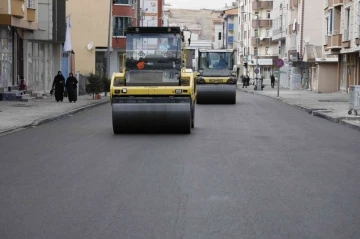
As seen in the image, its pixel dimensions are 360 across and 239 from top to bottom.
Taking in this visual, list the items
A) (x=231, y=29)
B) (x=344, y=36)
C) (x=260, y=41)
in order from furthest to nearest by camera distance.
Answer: (x=231, y=29), (x=260, y=41), (x=344, y=36)

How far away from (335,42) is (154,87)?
3757cm

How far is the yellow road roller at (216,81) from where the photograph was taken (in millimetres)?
39656

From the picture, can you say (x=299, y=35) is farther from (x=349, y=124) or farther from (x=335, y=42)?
(x=349, y=124)

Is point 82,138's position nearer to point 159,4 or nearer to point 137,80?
point 137,80

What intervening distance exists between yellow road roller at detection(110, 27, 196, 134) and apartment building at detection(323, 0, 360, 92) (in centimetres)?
2834

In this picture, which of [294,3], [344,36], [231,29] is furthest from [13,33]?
[231,29]

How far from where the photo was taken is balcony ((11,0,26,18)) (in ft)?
125

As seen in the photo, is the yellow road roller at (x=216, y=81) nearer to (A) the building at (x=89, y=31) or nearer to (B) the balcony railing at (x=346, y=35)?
(B) the balcony railing at (x=346, y=35)

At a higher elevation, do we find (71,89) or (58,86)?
(58,86)

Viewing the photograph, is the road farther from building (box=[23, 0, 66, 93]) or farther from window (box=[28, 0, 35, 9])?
building (box=[23, 0, 66, 93])

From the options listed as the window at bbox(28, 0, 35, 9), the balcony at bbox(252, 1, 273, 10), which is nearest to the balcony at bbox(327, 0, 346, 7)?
the window at bbox(28, 0, 35, 9)

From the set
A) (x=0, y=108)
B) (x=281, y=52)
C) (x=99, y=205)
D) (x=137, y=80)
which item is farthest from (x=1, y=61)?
(x=281, y=52)

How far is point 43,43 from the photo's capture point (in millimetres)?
49406

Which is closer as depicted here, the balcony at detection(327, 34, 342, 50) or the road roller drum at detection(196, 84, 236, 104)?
the road roller drum at detection(196, 84, 236, 104)
